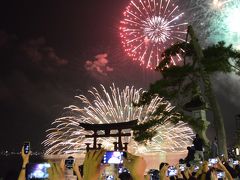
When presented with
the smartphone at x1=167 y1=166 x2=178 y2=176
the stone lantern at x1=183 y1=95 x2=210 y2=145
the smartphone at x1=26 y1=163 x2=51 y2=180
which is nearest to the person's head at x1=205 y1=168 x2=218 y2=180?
the smartphone at x1=167 y1=166 x2=178 y2=176

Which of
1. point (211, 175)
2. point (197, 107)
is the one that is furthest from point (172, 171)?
point (197, 107)

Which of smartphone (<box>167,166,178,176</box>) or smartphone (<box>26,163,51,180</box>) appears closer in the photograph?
smartphone (<box>167,166,178,176</box>)

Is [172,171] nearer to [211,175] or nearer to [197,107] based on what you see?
[211,175]

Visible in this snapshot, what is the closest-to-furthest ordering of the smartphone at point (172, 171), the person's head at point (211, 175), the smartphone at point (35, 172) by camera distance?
the person's head at point (211, 175), the smartphone at point (172, 171), the smartphone at point (35, 172)

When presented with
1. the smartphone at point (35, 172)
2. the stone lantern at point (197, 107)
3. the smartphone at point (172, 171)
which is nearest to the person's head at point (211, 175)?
the smartphone at point (172, 171)

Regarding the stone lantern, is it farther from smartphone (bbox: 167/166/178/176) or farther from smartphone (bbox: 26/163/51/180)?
smartphone (bbox: 167/166/178/176)

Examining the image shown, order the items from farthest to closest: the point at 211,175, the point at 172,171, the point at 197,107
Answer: the point at 197,107
the point at 172,171
the point at 211,175

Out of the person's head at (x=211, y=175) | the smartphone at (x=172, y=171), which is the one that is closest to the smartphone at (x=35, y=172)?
the smartphone at (x=172, y=171)

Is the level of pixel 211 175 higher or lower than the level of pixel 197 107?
lower

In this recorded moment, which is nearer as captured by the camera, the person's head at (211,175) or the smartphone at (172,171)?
the person's head at (211,175)

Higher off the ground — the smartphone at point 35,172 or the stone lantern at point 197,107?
the stone lantern at point 197,107

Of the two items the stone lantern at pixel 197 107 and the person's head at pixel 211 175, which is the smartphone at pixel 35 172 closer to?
the person's head at pixel 211 175

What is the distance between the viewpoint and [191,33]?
18.6m

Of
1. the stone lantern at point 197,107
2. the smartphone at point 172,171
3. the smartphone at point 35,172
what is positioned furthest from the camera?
the stone lantern at point 197,107
